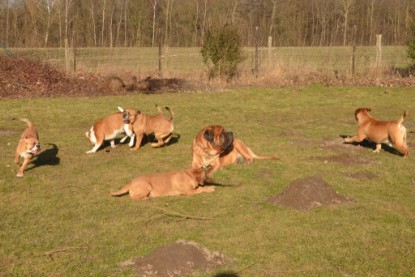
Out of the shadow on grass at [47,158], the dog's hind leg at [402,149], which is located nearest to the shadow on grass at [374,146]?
the dog's hind leg at [402,149]

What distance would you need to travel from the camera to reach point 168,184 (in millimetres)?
8164

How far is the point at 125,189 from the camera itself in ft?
26.4

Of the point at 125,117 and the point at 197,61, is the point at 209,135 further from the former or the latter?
the point at 197,61

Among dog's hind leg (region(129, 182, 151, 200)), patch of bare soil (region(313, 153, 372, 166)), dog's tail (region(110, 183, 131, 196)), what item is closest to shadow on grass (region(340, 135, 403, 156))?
patch of bare soil (region(313, 153, 372, 166))

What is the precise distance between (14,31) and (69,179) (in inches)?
2126

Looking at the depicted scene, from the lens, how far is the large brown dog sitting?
35.3 feet

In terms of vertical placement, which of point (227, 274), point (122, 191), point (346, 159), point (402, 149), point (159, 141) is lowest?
point (227, 274)

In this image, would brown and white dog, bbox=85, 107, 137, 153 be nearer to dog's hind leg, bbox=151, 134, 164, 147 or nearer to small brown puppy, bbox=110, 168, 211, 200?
dog's hind leg, bbox=151, 134, 164, 147

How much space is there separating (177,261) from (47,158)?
6.91 metres

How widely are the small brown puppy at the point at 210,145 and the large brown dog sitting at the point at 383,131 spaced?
395 cm

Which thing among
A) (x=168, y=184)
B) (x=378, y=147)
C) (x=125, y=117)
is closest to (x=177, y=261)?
(x=168, y=184)

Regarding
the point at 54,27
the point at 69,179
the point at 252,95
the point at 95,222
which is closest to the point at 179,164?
the point at 69,179

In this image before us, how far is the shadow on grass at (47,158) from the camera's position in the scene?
35.2 feet

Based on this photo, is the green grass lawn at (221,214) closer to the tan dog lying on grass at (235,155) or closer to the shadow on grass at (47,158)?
the shadow on grass at (47,158)
